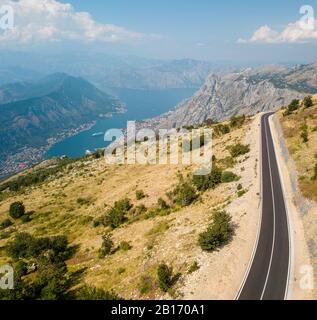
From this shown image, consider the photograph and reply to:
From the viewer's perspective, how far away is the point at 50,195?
88562 mm

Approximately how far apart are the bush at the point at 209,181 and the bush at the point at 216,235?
57.7ft

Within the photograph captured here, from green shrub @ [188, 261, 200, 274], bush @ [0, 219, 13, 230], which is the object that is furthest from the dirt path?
bush @ [0, 219, 13, 230]

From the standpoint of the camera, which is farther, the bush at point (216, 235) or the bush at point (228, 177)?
the bush at point (228, 177)

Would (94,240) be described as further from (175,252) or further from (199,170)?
(199,170)

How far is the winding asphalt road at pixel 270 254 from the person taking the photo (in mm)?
34219

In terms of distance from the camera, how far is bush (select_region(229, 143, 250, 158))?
79106 mm

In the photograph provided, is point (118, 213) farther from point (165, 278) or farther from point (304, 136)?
point (304, 136)

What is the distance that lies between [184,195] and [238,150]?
26.5m

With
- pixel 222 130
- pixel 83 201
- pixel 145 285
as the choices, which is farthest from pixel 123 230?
pixel 222 130

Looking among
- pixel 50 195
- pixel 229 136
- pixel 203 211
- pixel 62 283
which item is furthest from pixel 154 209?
pixel 229 136

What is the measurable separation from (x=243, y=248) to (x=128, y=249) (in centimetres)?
1605

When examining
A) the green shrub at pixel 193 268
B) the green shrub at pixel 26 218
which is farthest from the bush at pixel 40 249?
the green shrub at pixel 193 268

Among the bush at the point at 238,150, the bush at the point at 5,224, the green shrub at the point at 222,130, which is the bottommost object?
the bush at the point at 5,224

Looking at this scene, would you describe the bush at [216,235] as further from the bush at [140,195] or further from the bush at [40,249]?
the bush at [140,195]
